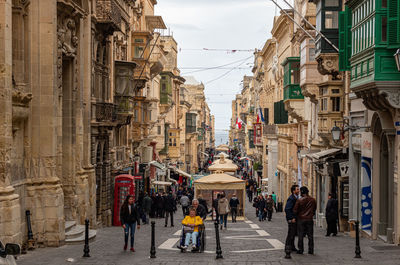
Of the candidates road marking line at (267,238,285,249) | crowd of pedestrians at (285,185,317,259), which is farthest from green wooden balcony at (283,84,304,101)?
crowd of pedestrians at (285,185,317,259)

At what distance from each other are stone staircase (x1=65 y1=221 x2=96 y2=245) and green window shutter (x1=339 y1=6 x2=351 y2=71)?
1149 centimetres

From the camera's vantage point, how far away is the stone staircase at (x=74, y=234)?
19.9 m

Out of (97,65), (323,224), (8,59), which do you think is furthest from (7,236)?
(323,224)

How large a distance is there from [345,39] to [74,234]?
12.3m

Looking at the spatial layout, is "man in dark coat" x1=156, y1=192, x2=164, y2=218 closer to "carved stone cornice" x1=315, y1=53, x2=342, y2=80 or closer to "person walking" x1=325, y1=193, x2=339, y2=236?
"carved stone cornice" x1=315, y1=53, x2=342, y2=80

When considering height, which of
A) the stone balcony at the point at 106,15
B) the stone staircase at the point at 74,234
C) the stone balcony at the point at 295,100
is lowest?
the stone staircase at the point at 74,234

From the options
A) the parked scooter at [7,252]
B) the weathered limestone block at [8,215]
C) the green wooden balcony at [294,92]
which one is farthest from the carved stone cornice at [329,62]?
the parked scooter at [7,252]

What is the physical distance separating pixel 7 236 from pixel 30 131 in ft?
13.9

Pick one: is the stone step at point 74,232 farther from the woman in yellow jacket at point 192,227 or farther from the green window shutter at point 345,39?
the green window shutter at point 345,39

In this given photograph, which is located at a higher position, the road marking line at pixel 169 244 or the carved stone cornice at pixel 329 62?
the carved stone cornice at pixel 329 62

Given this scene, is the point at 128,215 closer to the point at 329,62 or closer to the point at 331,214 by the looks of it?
the point at 331,214

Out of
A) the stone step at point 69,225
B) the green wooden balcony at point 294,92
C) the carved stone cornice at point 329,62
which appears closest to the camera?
the stone step at point 69,225

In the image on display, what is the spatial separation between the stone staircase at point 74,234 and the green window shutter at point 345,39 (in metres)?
11.5

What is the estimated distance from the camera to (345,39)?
25.2 m
